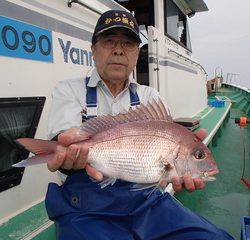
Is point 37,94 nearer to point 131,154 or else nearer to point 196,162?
point 131,154

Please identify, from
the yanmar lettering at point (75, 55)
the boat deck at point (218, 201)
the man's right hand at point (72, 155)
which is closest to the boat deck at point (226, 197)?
the boat deck at point (218, 201)

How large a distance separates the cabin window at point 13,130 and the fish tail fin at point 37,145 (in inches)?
32.8

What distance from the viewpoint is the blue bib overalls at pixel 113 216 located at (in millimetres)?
1865

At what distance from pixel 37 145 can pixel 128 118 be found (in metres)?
0.50

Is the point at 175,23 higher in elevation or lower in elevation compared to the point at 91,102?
higher

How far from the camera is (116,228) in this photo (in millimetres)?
1922

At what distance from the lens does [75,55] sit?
3.23 m

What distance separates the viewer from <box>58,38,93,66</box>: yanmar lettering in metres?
3.05

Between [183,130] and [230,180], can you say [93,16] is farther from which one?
[230,180]

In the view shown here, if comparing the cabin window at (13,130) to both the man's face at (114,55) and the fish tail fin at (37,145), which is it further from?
the fish tail fin at (37,145)

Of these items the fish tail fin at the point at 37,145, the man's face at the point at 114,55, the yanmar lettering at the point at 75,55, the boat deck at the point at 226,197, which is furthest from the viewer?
the boat deck at the point at 226,197

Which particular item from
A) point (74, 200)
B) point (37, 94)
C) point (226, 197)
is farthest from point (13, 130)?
point (226, 197)

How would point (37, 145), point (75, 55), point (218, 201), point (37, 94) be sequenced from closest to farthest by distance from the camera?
point (37, 145) → point (37, 94) → point (75, 55) → point (218, 201)

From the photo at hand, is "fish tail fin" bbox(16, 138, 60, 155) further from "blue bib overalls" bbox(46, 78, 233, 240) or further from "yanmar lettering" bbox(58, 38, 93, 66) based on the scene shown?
"yanmar lettering" bbox(58, 38, 93, 66)
